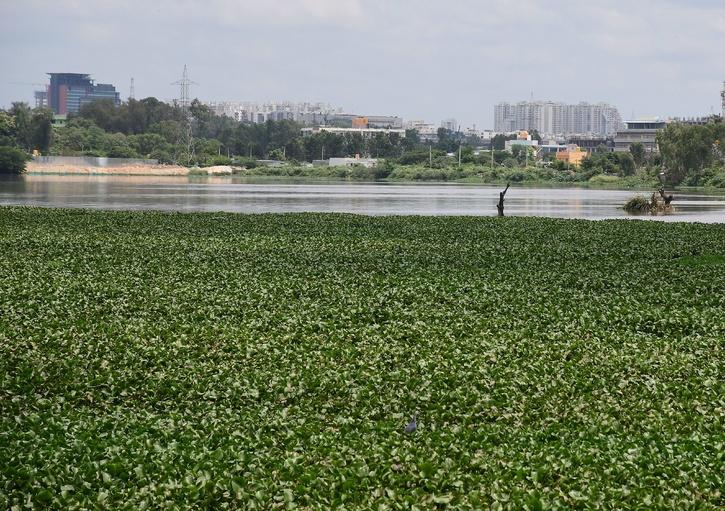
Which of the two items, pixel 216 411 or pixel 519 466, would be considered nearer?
pixel 519 466

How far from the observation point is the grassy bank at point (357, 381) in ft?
38.0

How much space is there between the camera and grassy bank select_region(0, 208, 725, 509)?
11.6 meters

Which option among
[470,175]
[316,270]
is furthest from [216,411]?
[470,175]

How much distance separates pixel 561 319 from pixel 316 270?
8.97 m

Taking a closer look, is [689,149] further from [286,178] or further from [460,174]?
[286,178]

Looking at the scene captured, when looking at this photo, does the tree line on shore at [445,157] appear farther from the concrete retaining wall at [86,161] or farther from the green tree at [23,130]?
the concrete retaining wall at [86,161]

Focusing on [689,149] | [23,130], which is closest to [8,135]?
[23,130]

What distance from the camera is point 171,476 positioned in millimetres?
11750

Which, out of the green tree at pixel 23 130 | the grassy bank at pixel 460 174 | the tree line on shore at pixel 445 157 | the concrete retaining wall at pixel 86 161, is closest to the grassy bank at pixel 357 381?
the tree line on shore at pixel 445 157

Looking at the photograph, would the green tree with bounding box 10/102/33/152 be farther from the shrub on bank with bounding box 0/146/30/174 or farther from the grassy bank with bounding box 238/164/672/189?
the grassy bank with bounding box 238/164/672/189

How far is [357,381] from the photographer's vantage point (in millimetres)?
16578

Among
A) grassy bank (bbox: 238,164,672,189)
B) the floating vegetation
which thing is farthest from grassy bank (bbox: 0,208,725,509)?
grassy bank (bbox: 238,164,672,189)

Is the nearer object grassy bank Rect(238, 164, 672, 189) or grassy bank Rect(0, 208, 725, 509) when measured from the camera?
grassy bank Rect(0, 208, 725, 509)

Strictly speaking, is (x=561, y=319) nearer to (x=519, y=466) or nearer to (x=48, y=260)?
(x=519, y=466)
